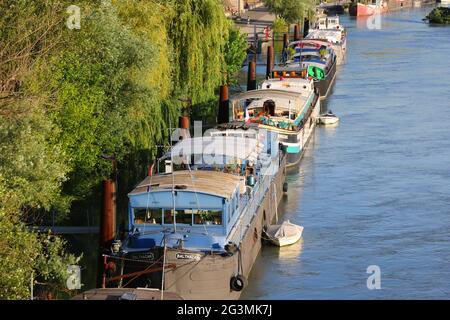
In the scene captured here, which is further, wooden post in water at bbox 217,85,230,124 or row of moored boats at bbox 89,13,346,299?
wooden post in water at bbox 217,85,230,124

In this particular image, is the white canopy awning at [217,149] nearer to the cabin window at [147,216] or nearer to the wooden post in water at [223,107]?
the cabin window at [147,216]

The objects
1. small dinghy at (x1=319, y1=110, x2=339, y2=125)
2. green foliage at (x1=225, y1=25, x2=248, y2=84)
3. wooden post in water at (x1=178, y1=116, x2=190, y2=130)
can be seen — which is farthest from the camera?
green foliage at (x1=225, y1=25, x2=248, y2=84)

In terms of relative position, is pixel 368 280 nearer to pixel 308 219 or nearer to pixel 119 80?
pixel 308 219

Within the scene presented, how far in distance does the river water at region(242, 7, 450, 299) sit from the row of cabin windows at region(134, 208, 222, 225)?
2.29 m

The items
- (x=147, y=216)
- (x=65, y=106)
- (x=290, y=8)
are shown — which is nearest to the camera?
(x=147, y=216)

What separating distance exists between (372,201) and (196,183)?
11.0m

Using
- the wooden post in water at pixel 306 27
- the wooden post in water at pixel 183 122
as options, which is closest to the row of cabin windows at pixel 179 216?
the wooden post in water at pixel 183 122

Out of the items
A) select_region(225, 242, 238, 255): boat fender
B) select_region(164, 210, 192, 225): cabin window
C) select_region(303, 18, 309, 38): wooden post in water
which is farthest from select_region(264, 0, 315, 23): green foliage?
select_region(225, 242, 238, 255): boat fender

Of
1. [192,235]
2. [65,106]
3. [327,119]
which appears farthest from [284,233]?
[327,119]

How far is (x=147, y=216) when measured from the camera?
2628 centimetres

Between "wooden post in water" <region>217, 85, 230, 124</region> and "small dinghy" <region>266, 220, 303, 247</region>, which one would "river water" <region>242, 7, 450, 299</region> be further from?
"wooden post in water" <region>217, 85, 230, 124</region>

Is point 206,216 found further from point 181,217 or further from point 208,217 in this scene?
point 181,217

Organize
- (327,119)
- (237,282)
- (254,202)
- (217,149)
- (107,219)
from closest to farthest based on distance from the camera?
(237,282)
(107,219)
(254,202)
(217,149)
(327,119)

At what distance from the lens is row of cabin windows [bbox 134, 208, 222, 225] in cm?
2611
